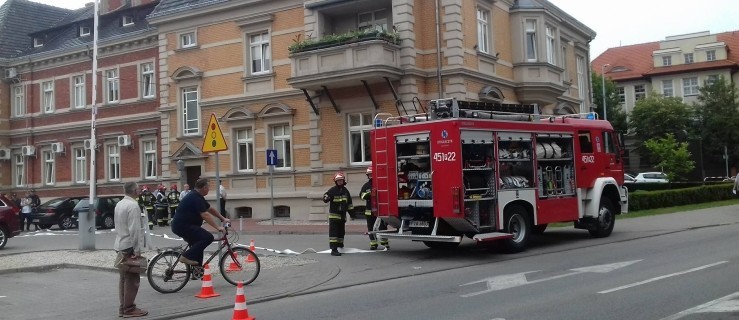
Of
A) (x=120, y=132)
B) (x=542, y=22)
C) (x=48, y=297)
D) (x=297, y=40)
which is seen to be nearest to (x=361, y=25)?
(x=297, y=40)

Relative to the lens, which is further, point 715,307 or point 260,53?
point 260,53

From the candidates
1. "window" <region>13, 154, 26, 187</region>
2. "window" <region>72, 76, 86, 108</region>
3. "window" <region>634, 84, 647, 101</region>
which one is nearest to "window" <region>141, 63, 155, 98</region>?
"window" <region>72, 76, 86, 108</region>

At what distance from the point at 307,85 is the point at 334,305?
16.2m

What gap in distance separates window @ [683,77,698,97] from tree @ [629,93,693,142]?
802 centimetres

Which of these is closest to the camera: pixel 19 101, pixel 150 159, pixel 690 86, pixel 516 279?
pixel 516 279

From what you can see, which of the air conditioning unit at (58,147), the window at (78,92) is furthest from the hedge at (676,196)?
the air conditioning unit at (58,147)

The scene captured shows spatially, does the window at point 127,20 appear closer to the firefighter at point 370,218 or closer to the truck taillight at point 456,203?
the firefighter at point 370,218

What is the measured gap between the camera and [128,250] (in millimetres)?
9125

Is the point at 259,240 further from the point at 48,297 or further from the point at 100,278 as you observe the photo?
the point at 48,297

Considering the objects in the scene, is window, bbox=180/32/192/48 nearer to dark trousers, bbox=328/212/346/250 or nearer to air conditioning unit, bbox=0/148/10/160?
air conditioning unit, bbox=0/148/10/160

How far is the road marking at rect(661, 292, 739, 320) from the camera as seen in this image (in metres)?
7.58

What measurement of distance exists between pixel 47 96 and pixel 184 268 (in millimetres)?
30288

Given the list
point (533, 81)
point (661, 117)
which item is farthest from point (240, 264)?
point (661, 117)

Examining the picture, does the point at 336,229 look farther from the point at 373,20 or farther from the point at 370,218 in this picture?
the point at 373,20
